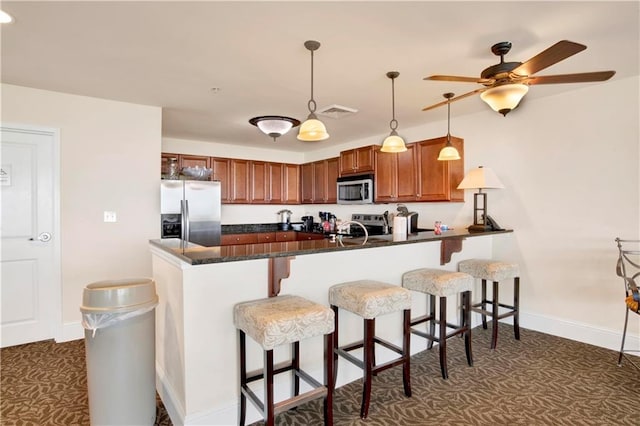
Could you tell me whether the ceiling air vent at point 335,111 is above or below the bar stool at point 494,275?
above

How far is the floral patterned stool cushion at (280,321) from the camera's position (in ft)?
5.51

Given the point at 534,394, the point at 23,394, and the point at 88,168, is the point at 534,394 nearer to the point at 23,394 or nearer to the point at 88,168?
the point at 23,394

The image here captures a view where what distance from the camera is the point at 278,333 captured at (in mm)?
1684

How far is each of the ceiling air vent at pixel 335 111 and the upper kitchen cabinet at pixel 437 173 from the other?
1201mm

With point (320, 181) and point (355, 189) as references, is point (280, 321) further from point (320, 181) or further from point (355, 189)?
point (320, 181)

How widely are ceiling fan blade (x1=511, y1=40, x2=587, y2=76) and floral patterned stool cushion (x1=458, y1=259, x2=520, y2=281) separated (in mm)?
1824

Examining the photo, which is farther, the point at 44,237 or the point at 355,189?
the point at 355,189

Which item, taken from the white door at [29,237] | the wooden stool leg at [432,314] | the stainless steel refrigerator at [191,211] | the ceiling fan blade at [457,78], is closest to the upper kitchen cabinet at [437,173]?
the wooden stool leg at [432,314]

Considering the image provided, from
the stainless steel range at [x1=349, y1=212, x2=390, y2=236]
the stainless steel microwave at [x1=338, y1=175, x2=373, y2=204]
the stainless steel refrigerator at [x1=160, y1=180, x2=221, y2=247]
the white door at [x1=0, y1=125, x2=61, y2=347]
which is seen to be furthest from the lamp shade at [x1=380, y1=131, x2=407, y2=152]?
the white door at [x1=0, y1=125, x2=61, y2=347]

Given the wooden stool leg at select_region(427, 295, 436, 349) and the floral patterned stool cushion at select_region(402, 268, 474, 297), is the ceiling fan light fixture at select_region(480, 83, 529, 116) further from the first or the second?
the wooden stool leg at select_region(427, 295, 436, 349)

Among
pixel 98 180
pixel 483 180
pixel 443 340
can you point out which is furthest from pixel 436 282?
pixel 98 180

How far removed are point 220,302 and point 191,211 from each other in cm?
239

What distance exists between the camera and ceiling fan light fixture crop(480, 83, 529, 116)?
7.04 ft

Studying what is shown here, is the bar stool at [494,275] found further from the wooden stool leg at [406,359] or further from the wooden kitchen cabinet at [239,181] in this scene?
the wooden kitchen cabinet at [239,181]
